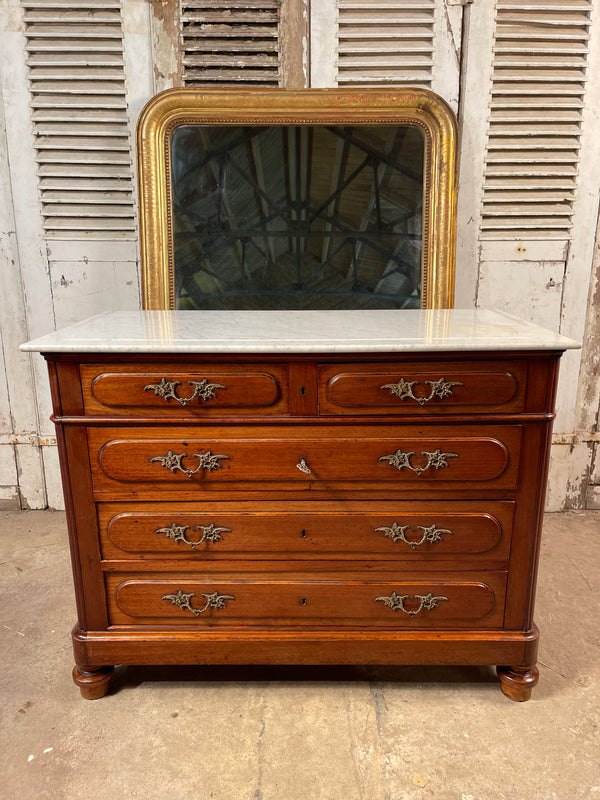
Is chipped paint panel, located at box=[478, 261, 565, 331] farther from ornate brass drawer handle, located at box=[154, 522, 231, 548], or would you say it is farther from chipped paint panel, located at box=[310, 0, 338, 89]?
ornate brass drawer handle, located at box=[154, 522, 231, 548]

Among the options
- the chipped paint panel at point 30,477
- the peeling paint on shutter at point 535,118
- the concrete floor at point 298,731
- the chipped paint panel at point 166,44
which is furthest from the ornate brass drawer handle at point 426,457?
the chipped paint panel at point 30,477

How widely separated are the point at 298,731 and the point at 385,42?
2529 mm

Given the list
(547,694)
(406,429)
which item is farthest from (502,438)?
(547,694)

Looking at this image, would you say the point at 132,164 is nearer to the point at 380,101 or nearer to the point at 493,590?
the point at 380,101

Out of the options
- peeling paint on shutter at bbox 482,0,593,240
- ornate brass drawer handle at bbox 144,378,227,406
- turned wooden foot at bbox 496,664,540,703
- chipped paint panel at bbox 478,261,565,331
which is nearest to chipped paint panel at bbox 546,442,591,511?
chipped paint panel at bbox 478,261,565,331

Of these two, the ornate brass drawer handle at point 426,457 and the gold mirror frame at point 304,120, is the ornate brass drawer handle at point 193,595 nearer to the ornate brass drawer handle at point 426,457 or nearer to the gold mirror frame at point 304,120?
the ornate brass drawer handle at point 426,457

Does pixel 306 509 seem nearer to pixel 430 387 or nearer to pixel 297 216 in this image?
pixel 430 387

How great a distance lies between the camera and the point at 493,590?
1684 mm

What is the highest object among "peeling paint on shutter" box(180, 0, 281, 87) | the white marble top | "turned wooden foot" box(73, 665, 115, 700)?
"peeling paint on shutter" box(180, 0, 281, 87)

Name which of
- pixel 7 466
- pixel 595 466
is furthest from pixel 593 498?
pixel 7 466

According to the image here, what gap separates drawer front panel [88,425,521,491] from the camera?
5.23 ft

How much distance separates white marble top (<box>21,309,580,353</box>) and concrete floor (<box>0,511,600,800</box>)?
106 cm

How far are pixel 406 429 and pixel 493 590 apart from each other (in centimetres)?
55

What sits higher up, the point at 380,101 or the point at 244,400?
the point at 380,101
